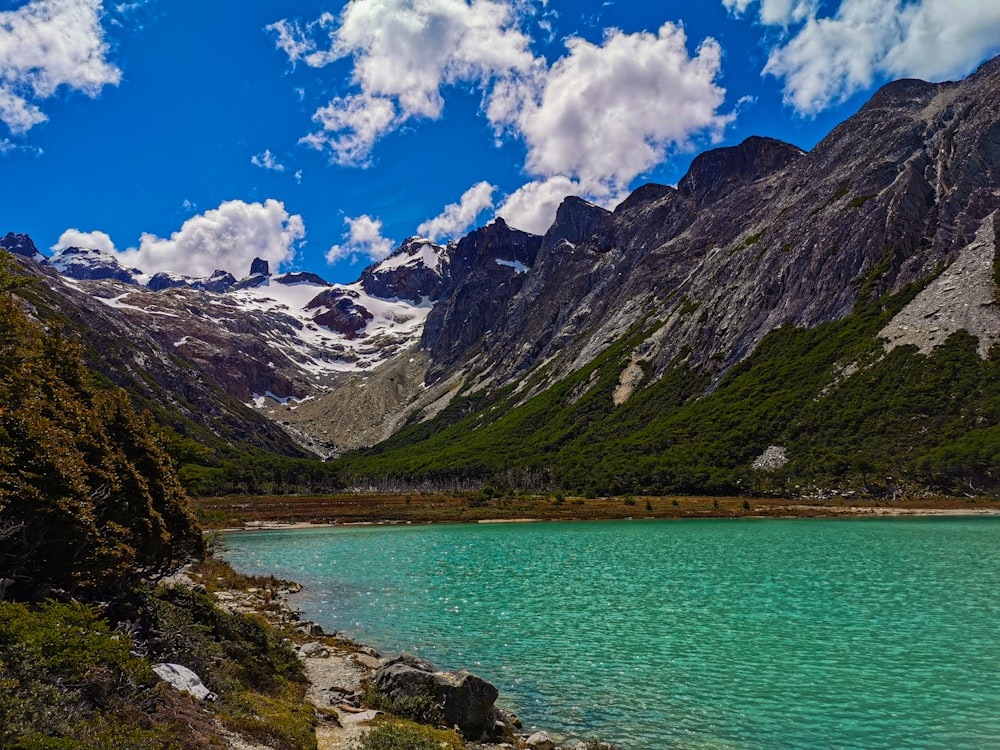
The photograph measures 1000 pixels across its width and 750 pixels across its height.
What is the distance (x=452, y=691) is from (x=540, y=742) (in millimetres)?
2909

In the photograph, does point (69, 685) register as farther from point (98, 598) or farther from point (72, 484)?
point (98, 598)

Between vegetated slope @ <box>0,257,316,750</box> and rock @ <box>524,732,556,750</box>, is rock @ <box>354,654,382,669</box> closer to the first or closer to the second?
vegetated slope @ <box>0,257,316,750</box>

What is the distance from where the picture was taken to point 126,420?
73.8 ft

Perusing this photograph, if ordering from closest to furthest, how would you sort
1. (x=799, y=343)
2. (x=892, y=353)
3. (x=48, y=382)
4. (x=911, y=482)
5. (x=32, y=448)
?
(x=32, y=448), (x=48, y=382), (x=911, y=482), (x=892, y=353), (x=799, y=343)

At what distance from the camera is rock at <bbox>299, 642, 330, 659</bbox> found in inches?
956

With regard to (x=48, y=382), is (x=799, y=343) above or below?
above

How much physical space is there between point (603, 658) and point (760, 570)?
25.7 meters

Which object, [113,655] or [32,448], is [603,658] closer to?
[113,655]

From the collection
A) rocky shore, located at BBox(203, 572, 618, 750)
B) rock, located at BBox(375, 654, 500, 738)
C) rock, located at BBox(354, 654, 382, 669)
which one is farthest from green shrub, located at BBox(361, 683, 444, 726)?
rock, located at BBox(354, 654, 382, 669)

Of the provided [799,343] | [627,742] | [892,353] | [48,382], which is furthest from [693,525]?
[799,343]

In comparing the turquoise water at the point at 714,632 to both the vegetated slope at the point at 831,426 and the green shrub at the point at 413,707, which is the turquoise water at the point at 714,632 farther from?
the vegetated slope at the point at 831,426

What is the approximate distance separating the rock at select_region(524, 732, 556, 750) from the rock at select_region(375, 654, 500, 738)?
1.34m

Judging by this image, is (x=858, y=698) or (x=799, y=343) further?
(x=799, y=343)

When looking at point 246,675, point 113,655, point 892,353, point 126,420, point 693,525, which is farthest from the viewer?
point 892,353
